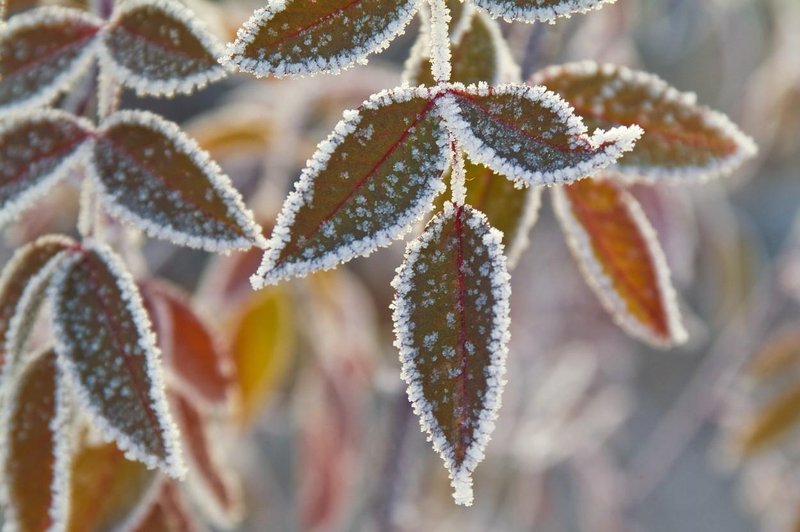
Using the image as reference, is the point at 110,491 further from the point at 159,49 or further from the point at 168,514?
the point at 159,49

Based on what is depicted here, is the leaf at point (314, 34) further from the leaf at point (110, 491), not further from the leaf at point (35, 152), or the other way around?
the leaf at point (110, 491)

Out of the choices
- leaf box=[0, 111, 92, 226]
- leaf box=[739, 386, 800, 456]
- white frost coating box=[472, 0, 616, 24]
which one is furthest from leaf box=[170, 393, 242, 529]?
leaf box=[739, 386, 800, 456]

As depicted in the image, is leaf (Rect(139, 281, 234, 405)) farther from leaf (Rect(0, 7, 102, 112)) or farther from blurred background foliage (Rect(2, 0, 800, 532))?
leaf (Rect(0, 7, 102, 112))

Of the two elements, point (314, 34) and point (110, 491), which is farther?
point (110, 491)

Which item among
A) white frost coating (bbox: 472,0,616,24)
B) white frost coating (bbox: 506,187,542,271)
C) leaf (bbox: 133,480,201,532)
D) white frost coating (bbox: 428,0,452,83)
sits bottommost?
leaf (bbox: 133,480,201,532)

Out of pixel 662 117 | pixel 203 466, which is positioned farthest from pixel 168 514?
pixel 662 117

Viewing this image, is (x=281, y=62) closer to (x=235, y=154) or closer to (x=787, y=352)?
(x=235, y=154)

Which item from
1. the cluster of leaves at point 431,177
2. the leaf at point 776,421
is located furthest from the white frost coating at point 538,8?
the leaf at point 776,421
